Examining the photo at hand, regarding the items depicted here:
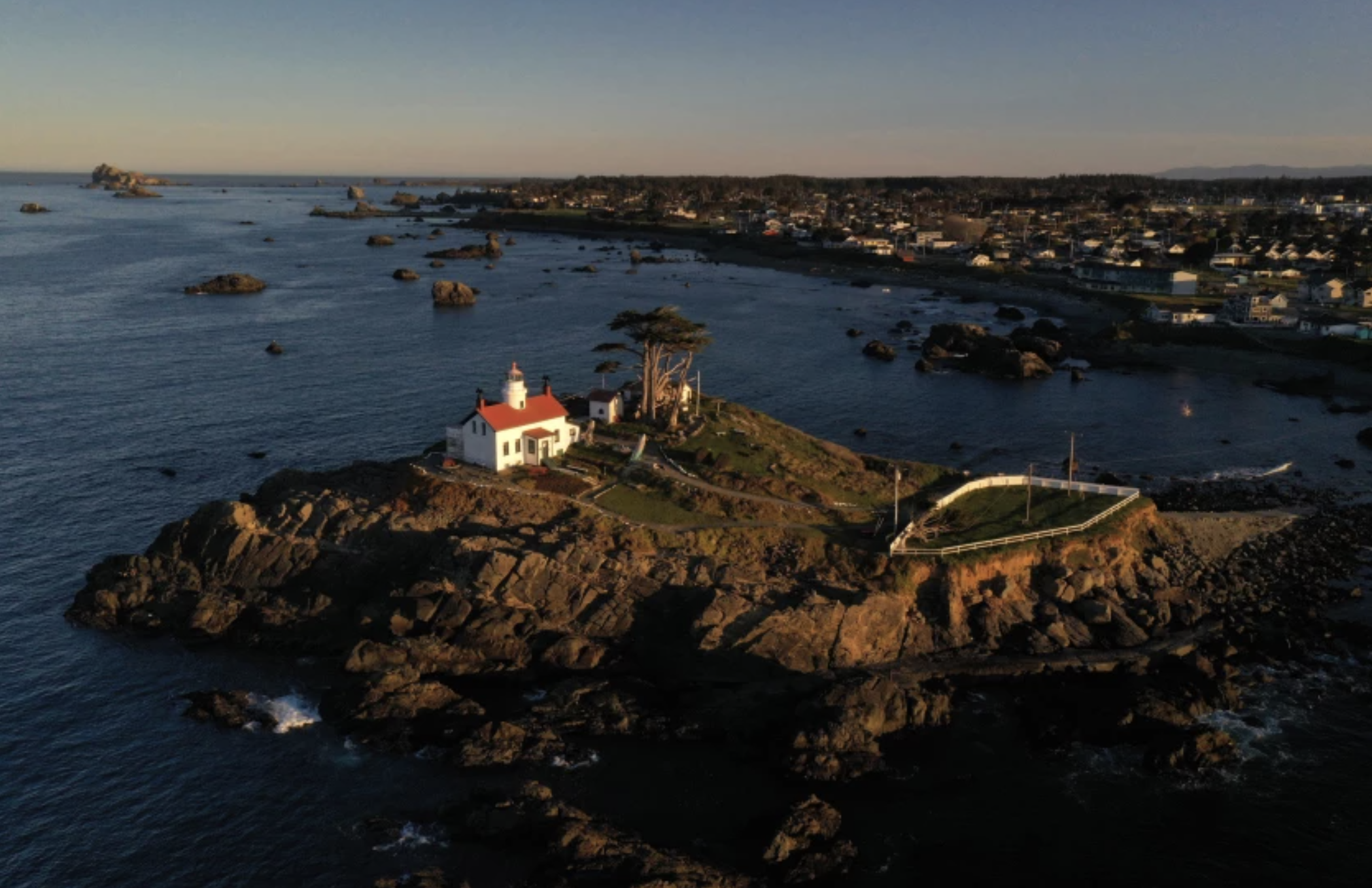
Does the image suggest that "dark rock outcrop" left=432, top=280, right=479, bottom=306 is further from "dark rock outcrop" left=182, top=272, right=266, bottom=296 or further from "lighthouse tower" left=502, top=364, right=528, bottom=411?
"lighthouse tower" left=502, top=364, right=528, bottom=411

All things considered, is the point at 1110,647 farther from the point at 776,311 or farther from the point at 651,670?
the point at 776,311

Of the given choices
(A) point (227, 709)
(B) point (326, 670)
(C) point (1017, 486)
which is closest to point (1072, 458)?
(C) point (1017, 486)

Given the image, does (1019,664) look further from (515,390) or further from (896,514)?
(515,390)

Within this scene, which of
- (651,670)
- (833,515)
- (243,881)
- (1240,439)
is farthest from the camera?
(1240,439)

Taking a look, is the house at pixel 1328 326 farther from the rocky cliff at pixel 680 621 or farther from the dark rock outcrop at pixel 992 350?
the rocky cliff at pixel 680 621

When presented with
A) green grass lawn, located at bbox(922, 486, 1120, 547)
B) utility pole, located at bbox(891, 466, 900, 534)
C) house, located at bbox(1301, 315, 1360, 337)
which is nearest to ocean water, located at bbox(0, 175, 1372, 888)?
utility pole, located at bbox(891, 466, 900, 534)

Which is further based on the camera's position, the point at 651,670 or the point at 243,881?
the point at 651,670

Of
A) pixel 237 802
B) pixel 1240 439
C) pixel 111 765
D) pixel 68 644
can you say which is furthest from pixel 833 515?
pixel 1240 439

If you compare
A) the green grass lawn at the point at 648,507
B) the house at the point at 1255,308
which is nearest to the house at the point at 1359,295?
the house at the point at 1255,308
